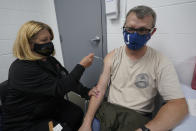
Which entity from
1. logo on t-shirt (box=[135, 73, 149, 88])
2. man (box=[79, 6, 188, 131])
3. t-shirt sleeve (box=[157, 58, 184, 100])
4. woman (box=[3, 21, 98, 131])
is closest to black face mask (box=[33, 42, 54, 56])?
woman (box=[3, 21, 98, 131])

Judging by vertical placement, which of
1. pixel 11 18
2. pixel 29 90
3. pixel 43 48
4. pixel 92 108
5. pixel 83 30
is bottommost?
pixel 92 108

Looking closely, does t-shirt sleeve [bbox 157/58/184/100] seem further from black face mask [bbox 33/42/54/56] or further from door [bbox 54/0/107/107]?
black face mask [bbox 33/42/54/56]

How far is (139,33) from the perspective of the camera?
2.85 feet

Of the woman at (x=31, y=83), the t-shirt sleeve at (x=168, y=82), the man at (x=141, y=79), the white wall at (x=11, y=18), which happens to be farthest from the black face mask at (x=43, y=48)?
the white wall at (x=11, y=18)

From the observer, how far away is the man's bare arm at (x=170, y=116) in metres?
0.71

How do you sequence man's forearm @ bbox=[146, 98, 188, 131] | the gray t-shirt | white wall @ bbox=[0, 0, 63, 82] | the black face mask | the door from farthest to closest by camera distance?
white wall @ bbox=[0, 0, 63, 82], the door, the black face mask, the gray t-shirt, man's forearm @ bbox=[146, 98, 188, 131]

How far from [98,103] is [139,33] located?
68 cm

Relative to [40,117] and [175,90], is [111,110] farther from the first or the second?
[40,117]

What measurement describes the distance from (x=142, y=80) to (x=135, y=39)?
13.2 inches

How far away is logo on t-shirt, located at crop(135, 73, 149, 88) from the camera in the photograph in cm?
92

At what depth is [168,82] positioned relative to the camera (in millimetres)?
809

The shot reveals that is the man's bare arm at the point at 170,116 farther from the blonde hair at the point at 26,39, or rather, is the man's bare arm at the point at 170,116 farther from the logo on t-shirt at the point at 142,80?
the blonde hair at the point at 26,39

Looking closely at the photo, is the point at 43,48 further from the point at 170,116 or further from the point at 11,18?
the point at 11,18

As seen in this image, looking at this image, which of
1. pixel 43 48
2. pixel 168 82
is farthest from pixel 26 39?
pixel 168 82
